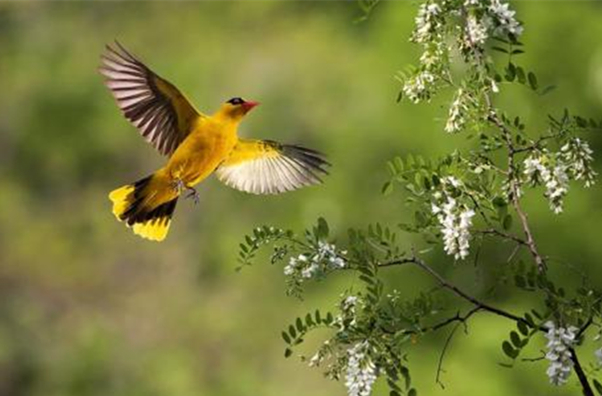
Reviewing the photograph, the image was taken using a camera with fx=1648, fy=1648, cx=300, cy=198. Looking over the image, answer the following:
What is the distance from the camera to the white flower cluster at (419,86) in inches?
86.0

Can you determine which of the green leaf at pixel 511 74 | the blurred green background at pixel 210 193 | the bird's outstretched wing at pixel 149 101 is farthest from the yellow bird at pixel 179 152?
the blurred green background at pixel 210 193

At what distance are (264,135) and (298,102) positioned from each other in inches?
63.3

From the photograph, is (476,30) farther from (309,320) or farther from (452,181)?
(309,320)

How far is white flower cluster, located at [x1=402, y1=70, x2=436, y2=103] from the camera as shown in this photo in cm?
219

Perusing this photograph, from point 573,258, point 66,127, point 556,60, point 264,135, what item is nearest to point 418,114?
point 556,60

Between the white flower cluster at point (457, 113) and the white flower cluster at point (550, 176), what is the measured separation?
10 centimetres

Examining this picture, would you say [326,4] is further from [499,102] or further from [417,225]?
[417,225]

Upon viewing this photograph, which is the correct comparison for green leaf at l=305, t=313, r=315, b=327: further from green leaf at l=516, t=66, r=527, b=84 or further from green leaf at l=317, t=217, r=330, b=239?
green leaf at l=516, t=66, r=527, b=84

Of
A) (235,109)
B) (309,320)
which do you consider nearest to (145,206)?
(235,109)

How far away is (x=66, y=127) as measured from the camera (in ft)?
58.3

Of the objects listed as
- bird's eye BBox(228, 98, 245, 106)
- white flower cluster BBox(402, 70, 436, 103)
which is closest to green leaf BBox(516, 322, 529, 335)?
white flower cluster BBox(402, 70, 436, 103)

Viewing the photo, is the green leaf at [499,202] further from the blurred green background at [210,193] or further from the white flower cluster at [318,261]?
the blurred green background at [210,193]

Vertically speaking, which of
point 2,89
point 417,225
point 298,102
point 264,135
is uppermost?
point 2,89

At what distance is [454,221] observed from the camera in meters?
2.10
